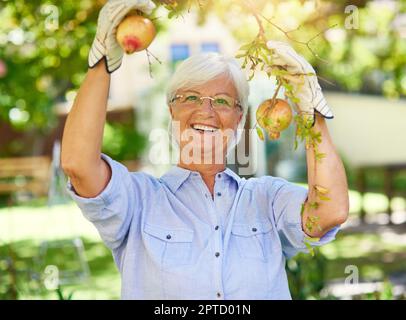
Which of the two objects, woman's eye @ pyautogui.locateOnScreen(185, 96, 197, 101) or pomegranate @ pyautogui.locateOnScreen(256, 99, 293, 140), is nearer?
pomegranate @ pyautogui.locateOnScreen(256, 99, 293, 140)

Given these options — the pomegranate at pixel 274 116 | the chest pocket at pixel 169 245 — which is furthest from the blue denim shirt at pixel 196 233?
the pomegranate at pixel 274 116

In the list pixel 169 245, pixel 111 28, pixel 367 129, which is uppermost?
pixel 367 129

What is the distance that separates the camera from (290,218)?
2170 mm

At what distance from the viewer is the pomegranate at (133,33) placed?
179 cm

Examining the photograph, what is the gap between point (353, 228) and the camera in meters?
10.3

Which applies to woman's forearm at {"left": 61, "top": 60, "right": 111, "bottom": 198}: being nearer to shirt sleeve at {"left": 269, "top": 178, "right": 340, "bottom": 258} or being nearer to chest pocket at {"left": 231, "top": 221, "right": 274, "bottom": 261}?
chest pocket at {"left": 231, "top": 221, "right": 274, "bottom": 261}

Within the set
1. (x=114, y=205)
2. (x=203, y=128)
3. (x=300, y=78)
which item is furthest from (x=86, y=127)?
(x=300, y=78)

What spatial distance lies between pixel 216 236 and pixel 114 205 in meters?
0.30

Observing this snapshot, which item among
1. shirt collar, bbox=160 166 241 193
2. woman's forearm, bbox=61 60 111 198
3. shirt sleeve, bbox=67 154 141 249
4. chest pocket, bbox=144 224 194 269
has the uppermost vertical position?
woman's forearm, bbox=61 60 111 198

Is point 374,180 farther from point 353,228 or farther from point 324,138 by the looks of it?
point 324,138

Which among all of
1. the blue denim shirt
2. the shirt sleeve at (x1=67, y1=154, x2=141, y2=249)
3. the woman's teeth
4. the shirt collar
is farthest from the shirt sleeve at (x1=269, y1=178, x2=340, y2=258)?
the shirt sleeve at (x1=67, y1=154, x2=141, y2=249)

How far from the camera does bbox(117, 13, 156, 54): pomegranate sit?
1795 millimetres

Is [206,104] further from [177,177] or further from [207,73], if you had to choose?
[177,177]

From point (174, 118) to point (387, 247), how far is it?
7035 millimetres
